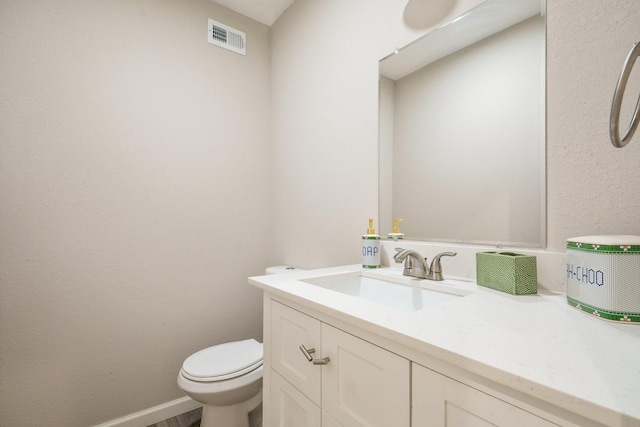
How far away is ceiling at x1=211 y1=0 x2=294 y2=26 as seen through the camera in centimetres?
183

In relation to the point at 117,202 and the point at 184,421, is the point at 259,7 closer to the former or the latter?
the point at 117,202

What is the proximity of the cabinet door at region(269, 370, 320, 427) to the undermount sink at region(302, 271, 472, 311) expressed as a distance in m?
0.33

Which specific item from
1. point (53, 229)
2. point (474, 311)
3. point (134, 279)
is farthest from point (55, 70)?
point (474, 311)

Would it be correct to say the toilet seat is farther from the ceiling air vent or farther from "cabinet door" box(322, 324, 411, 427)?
the ceiling air vent

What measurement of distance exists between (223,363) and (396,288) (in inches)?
36.1

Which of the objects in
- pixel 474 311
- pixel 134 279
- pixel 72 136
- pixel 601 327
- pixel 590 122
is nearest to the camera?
pixel 601 327

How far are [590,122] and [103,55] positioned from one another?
2.10 m

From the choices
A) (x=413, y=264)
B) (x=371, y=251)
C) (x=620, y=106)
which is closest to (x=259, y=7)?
(x=371, y=251)

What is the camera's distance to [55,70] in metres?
1.37

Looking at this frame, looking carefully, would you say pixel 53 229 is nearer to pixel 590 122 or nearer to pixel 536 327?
pixel 536 327

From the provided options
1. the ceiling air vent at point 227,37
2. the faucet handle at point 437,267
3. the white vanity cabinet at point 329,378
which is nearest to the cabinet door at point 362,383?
the white vanity cabinet at point 329,378

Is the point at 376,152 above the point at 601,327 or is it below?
above

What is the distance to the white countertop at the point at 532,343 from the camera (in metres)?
0.33

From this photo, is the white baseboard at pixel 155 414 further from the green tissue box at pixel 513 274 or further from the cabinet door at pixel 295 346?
the green tissue box at pixel 513 274
